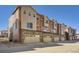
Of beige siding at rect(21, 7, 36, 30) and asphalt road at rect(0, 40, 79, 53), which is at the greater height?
beige siding at rect(21, 7, 36, 30)

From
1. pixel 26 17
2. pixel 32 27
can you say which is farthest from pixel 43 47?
pixel 26 17

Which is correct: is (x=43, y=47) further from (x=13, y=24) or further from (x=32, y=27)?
(x=13, y=24)

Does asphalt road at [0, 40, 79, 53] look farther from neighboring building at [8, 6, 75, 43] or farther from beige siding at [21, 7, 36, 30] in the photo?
beige siding at [21, 7, 36, 30]

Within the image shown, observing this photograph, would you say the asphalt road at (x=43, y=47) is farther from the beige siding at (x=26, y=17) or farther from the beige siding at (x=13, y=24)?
Answer: the beige siding at (x=26, y=17)

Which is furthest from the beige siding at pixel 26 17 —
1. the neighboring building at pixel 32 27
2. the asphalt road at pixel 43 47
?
the asphalt road at pixel 43 47

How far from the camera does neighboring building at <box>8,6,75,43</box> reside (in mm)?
2588

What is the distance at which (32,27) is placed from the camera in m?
2.63

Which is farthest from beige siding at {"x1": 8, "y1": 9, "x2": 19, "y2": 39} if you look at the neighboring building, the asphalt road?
the asphalt road

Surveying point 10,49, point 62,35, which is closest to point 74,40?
point 62,35

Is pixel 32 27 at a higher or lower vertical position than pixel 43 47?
higher

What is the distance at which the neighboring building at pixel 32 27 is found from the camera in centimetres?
259

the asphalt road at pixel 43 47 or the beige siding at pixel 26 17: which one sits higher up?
the beige siding at pixel 26 17

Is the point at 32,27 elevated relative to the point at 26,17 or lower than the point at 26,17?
lower

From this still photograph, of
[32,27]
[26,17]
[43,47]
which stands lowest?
[43,47]
